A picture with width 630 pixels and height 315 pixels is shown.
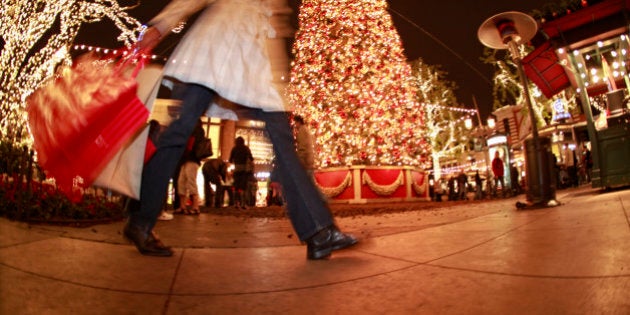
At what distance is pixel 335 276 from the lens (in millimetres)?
1975

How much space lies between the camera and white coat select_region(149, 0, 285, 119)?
2.39 metres

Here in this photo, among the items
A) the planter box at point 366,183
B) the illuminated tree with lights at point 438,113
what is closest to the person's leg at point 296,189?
the planter box at point 366,183

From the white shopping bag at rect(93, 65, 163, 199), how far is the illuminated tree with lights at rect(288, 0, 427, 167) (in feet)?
41.0

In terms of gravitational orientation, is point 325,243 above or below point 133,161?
below

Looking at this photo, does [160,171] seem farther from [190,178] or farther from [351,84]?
[351,84]

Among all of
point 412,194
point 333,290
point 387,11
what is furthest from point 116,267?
point 387,11

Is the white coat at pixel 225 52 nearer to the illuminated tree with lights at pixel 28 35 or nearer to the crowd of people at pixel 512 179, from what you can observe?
the illuminated tree with lights at pixel 28 35

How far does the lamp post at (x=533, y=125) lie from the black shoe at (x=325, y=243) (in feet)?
14.6

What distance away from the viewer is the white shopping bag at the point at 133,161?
7.31 ft

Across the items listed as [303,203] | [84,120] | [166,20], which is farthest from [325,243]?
[166,20]

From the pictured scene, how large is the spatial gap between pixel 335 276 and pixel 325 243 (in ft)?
1.51

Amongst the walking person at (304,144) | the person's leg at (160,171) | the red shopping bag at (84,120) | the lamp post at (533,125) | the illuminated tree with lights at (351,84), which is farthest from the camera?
the illuminated tree with lights at (351,84)

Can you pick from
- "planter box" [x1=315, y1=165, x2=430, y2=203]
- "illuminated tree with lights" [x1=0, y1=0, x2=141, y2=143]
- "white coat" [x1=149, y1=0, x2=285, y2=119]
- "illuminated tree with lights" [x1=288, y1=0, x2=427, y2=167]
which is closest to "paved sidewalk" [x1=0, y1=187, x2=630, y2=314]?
"white coat" [x1=149, y1=0, x2=285, y2=119]

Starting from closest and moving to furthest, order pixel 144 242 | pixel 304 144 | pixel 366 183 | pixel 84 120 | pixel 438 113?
pixel 84 120, pixel 144 242, pixel 304 144, pixel 366 183, pixel 438 113
